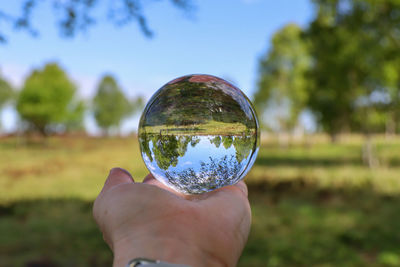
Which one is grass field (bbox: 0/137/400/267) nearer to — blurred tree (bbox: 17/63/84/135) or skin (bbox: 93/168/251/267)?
skin (bbox: 93/168/251/267)

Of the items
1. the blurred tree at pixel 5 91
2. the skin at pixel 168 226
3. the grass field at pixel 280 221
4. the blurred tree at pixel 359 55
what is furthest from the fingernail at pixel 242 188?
the blurred tree at pixel 5 91

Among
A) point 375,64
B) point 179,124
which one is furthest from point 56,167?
point 179,124

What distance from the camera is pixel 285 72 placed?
33656 mm

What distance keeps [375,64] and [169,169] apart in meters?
15.7

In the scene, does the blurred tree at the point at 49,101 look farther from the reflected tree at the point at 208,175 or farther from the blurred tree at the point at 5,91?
the reflected tree at the point at 208,175

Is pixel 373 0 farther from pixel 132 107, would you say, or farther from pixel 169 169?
pixel 132 107

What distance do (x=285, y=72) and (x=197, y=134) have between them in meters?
33.4

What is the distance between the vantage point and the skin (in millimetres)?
1678

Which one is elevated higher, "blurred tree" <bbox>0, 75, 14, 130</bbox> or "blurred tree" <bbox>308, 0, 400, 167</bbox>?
"blurred tree" <bbox>0, 75, 14, 130</bbox>

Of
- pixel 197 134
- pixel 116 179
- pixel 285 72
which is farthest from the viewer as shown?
pixel 285 72

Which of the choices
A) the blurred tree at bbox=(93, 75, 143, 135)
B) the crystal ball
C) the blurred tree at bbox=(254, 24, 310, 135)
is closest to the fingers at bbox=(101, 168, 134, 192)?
the crystal ball

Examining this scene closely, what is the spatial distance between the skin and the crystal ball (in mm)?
328

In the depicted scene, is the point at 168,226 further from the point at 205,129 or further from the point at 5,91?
the point at 5,91

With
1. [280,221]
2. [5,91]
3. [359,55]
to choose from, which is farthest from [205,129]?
[5,91]
